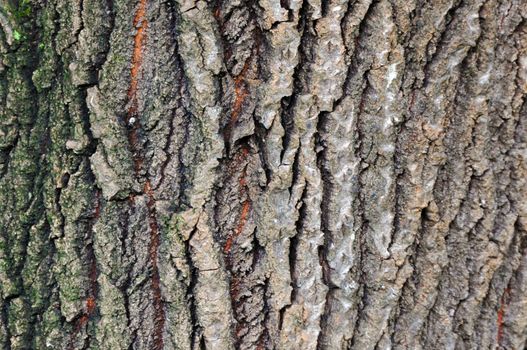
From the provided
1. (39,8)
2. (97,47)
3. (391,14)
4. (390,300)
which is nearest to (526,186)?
(390,300)

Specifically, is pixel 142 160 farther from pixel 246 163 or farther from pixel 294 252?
pixel 294 252

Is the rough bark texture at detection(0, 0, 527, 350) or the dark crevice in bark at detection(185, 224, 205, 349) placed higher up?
the rough bark texture at detection(0, 0, 527, 350)

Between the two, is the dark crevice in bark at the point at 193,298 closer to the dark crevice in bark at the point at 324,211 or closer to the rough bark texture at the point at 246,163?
the rough bark texture at the point at 246,163

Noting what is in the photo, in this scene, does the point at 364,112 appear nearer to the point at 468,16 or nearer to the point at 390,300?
the point at 468,16

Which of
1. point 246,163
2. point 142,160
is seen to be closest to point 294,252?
point 246,163

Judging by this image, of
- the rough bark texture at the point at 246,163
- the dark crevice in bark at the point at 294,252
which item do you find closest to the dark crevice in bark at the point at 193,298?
the rough bark texture at the point at 246,163

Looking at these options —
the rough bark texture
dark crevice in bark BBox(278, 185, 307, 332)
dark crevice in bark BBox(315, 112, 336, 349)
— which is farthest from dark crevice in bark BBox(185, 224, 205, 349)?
dark crevice in bark BBox(315, 112, 336, 349)

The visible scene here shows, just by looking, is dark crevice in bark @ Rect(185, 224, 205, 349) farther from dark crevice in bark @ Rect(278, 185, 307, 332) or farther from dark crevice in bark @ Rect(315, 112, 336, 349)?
dark crevice in bark @ Rect(315, 112, 336, 349)

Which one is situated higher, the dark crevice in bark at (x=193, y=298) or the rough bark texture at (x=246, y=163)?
the rough bark texture at (x=246, y=163)
